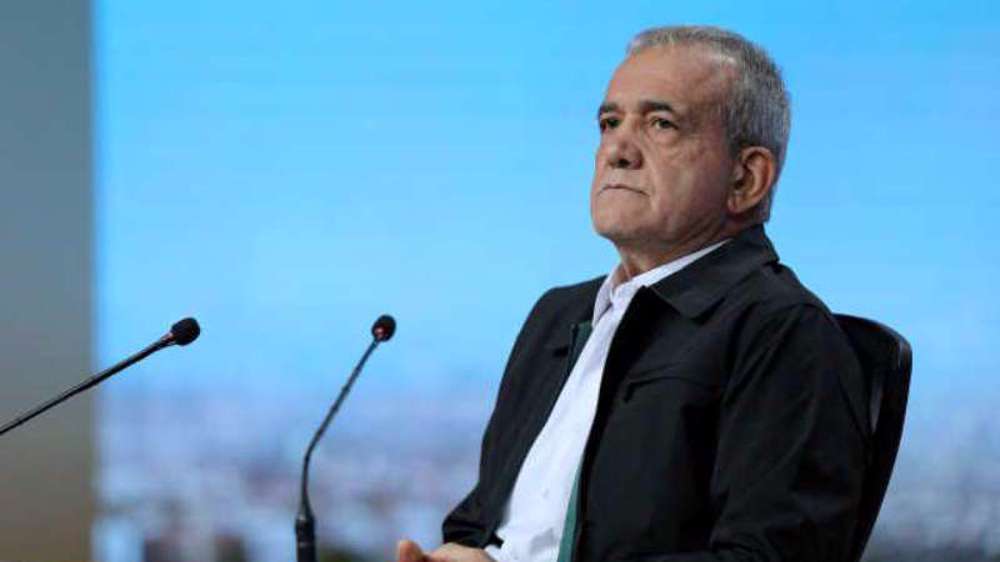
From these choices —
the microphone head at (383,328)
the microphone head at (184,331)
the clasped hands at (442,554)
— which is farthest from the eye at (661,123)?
the microphone head at (184,331)

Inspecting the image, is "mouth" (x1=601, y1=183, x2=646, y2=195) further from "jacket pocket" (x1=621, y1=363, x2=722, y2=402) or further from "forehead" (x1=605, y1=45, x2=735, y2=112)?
"jacket pocket" (x1=621, y1=363, x2=722, y2=402)

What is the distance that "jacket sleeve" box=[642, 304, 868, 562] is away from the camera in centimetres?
165

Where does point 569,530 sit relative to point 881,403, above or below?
below

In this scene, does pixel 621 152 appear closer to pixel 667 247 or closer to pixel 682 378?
pixel 667 247

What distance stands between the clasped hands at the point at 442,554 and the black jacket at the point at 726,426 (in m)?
0.10

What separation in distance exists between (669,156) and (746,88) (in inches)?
4.8

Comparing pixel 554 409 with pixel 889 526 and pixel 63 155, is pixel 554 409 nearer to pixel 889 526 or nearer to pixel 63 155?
pixel 889 526

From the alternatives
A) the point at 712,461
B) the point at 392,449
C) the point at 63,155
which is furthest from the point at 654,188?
the point at 63,155

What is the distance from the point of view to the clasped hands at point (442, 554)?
1768 millimetres

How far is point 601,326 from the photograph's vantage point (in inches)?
78.4

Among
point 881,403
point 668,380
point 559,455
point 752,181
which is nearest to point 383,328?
point 559,455

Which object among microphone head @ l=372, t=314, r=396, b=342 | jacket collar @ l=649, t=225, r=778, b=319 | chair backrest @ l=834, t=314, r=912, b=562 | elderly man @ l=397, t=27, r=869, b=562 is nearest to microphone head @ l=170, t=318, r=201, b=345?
microphone head @ l=372, t=314, r=396, b=342

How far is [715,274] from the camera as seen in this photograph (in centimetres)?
186

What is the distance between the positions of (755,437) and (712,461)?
0.28ft
